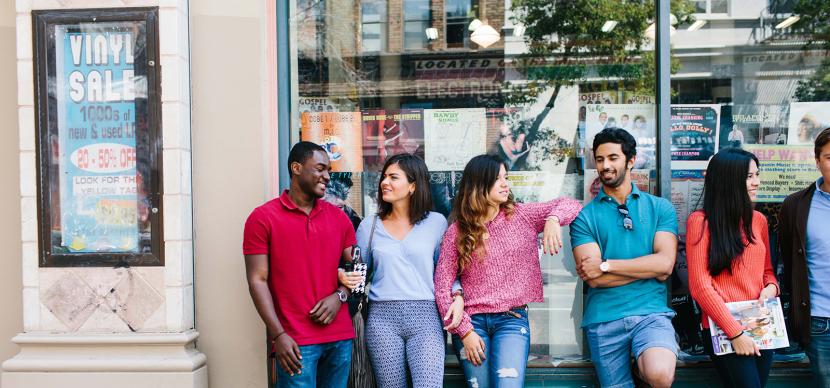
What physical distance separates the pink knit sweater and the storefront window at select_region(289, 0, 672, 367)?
1.05 meters

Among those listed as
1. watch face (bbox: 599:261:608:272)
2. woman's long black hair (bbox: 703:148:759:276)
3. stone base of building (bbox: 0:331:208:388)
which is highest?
woman's long black hair (bbox: 703:148:759:276)

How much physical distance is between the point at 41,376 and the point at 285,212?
193cm

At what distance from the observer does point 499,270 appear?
13.9ft

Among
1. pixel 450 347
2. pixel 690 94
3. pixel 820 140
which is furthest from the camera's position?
pixel 690 94

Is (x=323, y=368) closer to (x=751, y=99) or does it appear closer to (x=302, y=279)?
(x=302, y=279)

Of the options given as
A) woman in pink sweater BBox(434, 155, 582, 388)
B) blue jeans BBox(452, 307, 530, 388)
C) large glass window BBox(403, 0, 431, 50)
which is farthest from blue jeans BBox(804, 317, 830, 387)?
large glass window BBox(403, 0, 431, 50)

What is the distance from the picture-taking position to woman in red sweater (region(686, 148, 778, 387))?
4.14m

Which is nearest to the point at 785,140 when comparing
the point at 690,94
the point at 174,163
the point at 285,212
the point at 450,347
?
the point at 690,94

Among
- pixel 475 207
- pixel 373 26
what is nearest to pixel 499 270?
pixel 475 207

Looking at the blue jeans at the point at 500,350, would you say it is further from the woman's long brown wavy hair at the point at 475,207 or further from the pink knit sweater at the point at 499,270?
the woman's long brown wavy hair at the point at 475,207

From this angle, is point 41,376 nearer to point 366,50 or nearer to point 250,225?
point 250,225

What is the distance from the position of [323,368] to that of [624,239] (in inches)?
75.3

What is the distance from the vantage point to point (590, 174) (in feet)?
17.7

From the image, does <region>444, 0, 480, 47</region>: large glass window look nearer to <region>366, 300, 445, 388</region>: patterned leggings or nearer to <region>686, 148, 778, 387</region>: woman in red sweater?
<region>686, 148, 778, 387</region>: woman in red sweater
